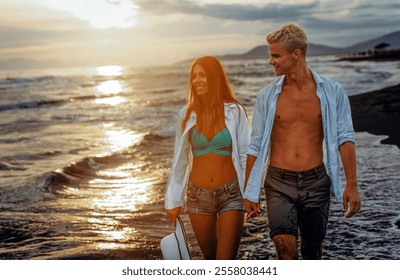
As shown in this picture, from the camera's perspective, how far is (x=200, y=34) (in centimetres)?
2205

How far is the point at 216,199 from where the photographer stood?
4062mm

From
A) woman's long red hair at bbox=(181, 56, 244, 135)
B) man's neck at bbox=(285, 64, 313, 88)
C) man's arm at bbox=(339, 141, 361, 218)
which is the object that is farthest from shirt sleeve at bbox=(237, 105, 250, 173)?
man's arm at bbox=(339, 141, 361, 218)

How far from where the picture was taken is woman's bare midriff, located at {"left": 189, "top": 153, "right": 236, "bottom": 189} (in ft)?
13.3

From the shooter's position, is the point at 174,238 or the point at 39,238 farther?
the point at 39,238

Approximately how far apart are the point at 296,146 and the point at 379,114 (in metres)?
11.2

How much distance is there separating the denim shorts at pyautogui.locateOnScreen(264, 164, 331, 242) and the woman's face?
0.74m

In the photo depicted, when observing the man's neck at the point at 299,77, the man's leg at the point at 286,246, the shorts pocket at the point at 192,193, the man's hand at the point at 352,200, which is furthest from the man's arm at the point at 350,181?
the shorts pocket at the point at 192,193

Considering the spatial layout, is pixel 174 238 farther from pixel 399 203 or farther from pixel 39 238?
pixel 399 203

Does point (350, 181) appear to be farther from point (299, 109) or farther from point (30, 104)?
point (30, 104)

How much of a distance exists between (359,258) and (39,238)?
3.33 m

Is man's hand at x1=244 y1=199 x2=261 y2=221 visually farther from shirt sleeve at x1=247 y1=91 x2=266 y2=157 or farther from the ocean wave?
the ocean wave

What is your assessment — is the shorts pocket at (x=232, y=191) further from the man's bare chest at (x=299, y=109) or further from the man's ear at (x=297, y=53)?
the man's ear at (x=297, y=53)

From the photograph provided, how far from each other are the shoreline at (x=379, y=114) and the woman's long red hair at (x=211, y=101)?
7.00 meters
